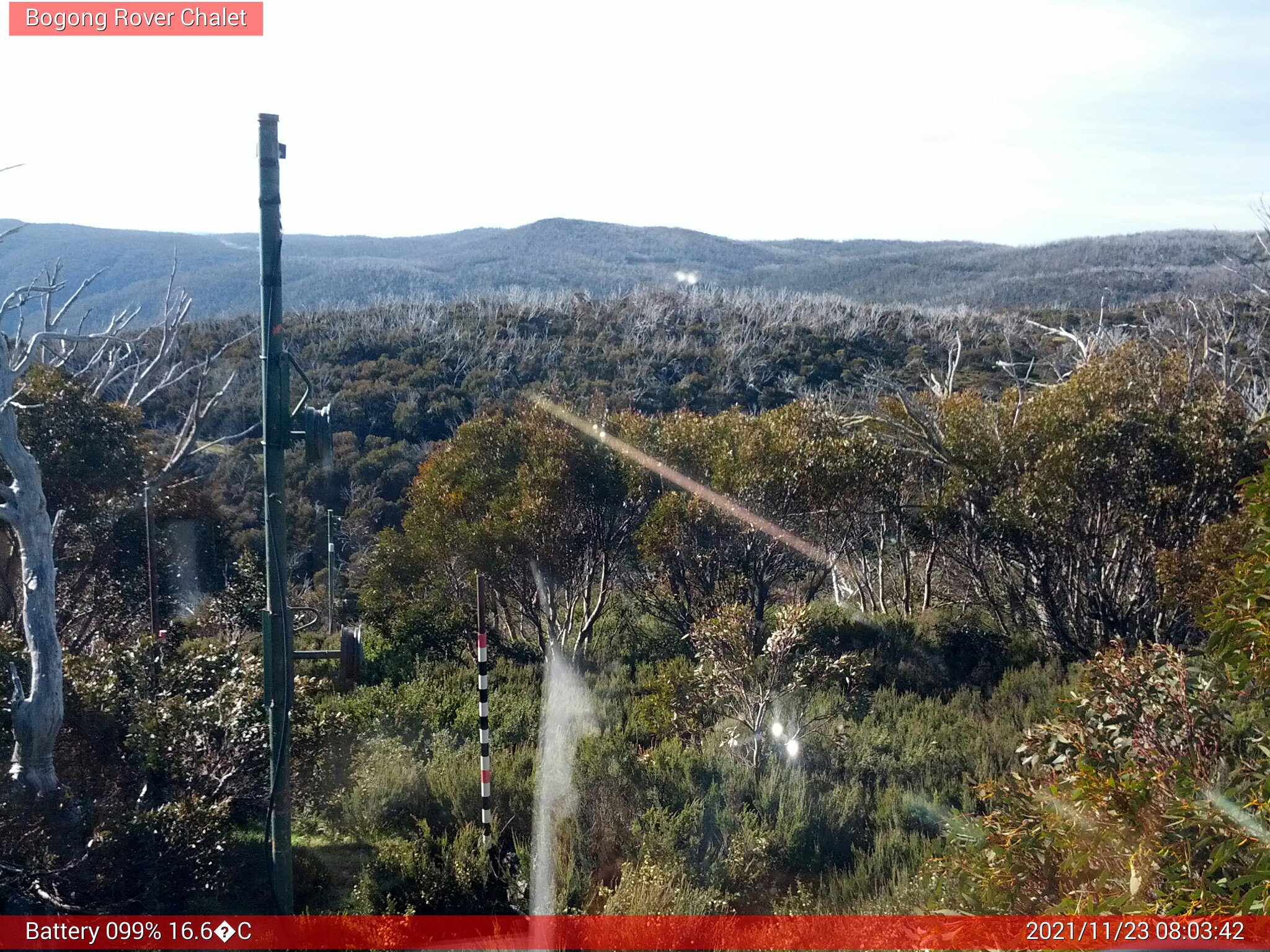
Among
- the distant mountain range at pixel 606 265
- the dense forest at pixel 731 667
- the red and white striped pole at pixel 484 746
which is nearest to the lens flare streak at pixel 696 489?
the dense forest at pixel 731 667

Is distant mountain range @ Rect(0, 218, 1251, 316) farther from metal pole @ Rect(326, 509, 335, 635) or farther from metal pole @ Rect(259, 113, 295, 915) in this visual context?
metal pole @ Rect(259, 113, 295, 915)

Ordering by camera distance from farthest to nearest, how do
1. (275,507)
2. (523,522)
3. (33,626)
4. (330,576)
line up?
(523,522) < (330,576) < (33,626) < (275,507)

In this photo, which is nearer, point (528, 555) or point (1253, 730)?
point (1253, 730)

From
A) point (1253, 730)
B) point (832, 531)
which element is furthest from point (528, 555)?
point (1253, 730)

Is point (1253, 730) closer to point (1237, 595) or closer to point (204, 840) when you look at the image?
point (1237, 595)

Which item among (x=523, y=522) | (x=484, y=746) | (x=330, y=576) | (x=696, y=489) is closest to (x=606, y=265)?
(x=696, y=489)

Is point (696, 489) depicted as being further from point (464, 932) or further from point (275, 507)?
point (275, 507)
